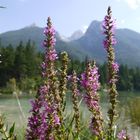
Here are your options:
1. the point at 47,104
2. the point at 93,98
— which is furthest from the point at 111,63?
the point at 47,104

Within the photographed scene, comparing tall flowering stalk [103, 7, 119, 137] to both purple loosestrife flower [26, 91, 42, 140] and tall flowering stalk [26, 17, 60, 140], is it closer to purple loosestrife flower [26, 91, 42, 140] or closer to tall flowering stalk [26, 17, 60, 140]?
tall flowering stalk [26, 17, 60, 140]

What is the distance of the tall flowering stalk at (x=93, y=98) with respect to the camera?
12.5 ft

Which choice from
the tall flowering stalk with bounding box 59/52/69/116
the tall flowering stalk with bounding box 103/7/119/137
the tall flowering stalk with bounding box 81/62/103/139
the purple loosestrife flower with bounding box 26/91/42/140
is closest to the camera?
the purple loosestrife flower with bounding box 26/91/42/140

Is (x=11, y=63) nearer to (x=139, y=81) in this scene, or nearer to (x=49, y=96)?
(x=139, y=81)

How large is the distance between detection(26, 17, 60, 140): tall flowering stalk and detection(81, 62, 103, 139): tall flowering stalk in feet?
0.95

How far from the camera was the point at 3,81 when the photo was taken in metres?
106

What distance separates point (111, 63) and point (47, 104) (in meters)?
0.95

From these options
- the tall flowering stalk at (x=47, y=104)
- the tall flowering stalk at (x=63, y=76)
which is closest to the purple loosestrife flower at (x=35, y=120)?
the tall flowering stalk at (x=47, y=104)

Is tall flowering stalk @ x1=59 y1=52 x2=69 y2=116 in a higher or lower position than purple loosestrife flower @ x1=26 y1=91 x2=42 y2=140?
higher

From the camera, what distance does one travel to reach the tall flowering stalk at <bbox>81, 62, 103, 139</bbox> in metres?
3.80

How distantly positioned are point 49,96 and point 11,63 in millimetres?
105979

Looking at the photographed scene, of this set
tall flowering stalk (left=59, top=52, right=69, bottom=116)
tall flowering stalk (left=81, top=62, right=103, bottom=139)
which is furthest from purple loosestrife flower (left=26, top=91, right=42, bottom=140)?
tall flowering stalk (left=59, top=52, right=69, bottom=116)

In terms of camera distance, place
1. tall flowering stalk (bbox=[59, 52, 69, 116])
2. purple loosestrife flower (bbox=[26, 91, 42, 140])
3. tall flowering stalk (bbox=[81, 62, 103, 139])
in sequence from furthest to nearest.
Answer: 1. tall flowering stalk (bbox=[59, 52, 69, 116])
2. tall flowering stalk (bbox=[81, 62, 103, 139])
3. purple loosestrife flower (bbox=[26, 91, 42, 140])

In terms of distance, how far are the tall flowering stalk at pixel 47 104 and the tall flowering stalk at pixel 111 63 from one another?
0.54 m
